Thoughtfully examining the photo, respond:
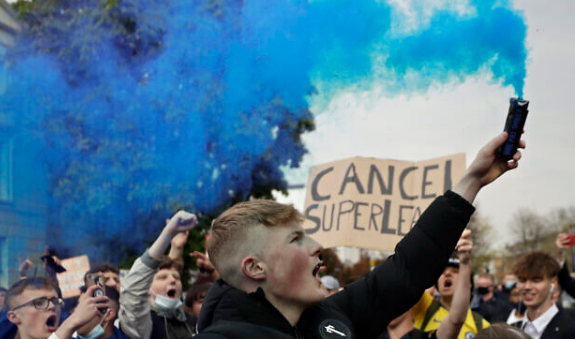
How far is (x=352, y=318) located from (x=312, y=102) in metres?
2.84

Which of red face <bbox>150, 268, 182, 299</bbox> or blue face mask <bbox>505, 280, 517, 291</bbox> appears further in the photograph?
blue face mask <bbox>505, 280, 517, 291</bbox>

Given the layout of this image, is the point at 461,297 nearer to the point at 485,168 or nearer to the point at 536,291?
the point at 536,291

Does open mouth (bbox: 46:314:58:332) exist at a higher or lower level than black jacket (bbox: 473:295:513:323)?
higher

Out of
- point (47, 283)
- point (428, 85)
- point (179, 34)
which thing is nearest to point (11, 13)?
point (179, 34)

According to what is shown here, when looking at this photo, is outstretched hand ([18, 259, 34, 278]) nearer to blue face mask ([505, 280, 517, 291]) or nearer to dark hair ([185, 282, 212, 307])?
dark hair ([185, 282, 212, 307])

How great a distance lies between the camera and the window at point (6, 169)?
5734mm

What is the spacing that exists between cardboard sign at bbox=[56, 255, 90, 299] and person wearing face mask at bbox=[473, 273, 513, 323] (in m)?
5.08

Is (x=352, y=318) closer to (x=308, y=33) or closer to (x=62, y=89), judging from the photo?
(x=308, y=33)

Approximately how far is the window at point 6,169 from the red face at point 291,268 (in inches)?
157

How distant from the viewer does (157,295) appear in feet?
17.8

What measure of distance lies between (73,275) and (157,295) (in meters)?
1.02

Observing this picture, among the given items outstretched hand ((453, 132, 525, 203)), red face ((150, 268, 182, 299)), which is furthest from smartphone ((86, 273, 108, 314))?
outstretched hand ((453, 132, 525, 203))

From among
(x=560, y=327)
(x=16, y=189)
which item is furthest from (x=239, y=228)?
(x=16, y=189)

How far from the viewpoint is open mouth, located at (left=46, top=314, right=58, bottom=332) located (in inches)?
173
